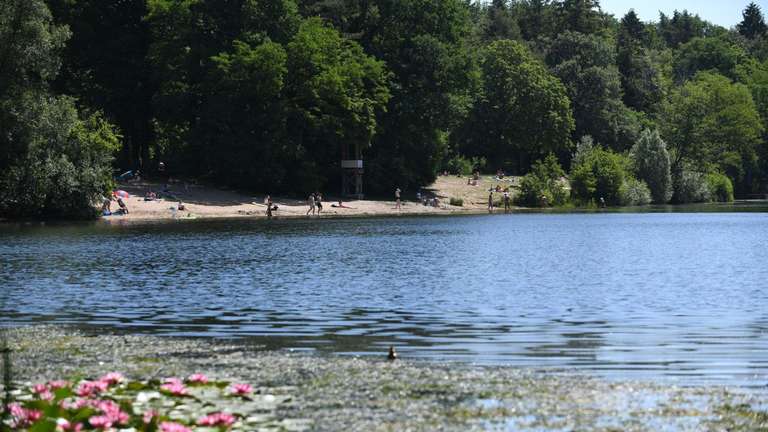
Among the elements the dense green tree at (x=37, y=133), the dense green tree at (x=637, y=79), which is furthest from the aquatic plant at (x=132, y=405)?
the dense green tree at (x=637, y=79)

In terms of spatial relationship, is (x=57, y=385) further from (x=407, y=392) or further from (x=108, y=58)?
(x=108, y=58)

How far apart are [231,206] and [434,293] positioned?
6216cm

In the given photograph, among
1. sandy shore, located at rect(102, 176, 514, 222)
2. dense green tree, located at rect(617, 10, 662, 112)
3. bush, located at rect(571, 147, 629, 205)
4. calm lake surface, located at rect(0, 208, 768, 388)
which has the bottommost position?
calm lake surface, located at rect(0, 208, 768, 388)

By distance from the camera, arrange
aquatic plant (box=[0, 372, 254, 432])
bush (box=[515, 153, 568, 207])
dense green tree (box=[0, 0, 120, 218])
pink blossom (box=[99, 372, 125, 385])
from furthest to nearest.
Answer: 1. bush (box=[515, 153, 568, 207])
2. dense green tree (box=[0, 0, 120, 218])
3. pink blossom (box=[99, 372, 125, 385])
4. aquatic plant (box=[0, 372, 254, 432])

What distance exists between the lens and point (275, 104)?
324 ft

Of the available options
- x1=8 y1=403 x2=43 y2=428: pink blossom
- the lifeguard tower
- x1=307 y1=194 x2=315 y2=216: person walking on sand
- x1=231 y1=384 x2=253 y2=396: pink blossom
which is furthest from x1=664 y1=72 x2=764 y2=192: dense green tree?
x1=8 y1=403 x2=43 y2=428: pink blossom

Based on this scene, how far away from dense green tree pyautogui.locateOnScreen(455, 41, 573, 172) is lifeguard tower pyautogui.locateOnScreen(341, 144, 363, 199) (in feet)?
94.4

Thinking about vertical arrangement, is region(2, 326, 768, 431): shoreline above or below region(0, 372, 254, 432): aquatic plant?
below

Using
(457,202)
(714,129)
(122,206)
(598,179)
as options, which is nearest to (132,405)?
(122,206)

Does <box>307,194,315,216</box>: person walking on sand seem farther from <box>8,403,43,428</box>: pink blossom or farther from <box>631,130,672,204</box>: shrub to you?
<box>8,403,43,428</box>: pink blossom

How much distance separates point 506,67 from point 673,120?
2838cm

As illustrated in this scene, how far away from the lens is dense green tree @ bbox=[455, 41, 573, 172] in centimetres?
13375

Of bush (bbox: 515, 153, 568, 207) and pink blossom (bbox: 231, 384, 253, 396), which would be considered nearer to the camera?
pink blossom (bbox: 231, 384, 253, 396)

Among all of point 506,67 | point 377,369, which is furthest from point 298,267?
point 506,67
